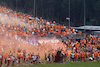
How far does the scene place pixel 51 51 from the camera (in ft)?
90.7

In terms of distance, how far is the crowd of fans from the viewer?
2352 cm

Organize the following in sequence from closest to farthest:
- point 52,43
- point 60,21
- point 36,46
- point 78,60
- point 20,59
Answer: point 20,59 → point 78,60 → point 36,46 → point 52,43 → point 60,21

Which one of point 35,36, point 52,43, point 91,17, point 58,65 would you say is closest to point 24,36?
point 35,36

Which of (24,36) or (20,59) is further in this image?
(24,36)

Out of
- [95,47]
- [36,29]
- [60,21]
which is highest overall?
[60,21]

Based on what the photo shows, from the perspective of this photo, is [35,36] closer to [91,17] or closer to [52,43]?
[52,43]

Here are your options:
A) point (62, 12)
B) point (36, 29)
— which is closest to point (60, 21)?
Answer: point (62, 12)

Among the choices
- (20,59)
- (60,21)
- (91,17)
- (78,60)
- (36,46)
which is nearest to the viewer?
(20,59)

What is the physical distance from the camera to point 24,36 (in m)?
31.0

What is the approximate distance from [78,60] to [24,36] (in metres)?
8.16

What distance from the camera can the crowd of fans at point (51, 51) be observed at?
2352 centimetres

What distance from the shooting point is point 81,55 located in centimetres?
2678

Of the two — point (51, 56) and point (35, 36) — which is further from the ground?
point (35, 36)

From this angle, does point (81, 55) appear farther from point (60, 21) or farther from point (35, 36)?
point (60, 21)
